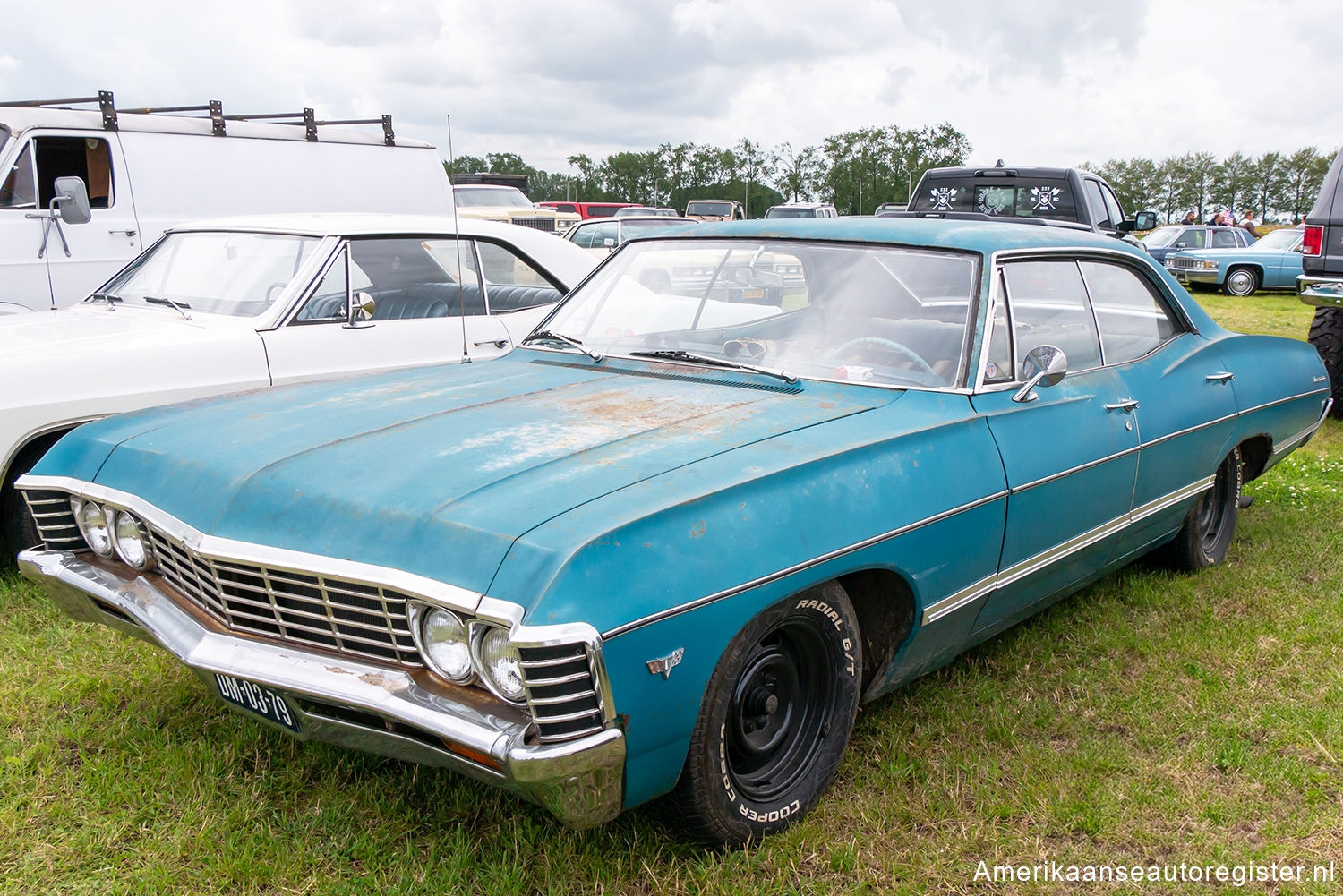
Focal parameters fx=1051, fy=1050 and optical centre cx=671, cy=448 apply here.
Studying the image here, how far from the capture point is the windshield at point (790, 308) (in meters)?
3.18

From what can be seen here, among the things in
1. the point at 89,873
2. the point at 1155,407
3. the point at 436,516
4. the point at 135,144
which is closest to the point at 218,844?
the point at 89,873

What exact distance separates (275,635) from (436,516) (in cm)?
52

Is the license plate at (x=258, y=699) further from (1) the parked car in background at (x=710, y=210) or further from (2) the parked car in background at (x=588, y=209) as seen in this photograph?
(2) the parked car in background at (x=588, y=209)

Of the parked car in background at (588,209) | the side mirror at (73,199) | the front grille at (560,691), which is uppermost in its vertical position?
the side mirror at (73,199)

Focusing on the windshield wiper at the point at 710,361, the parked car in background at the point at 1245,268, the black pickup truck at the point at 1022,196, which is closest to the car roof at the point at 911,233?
the windshield wiper at the point at 710,361

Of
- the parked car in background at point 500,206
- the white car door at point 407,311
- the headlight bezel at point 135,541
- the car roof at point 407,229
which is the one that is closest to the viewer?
the headlight bezel at point 135,541

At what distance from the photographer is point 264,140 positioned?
8.37m

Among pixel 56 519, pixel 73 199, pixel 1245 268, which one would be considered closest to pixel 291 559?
pixel 56 519

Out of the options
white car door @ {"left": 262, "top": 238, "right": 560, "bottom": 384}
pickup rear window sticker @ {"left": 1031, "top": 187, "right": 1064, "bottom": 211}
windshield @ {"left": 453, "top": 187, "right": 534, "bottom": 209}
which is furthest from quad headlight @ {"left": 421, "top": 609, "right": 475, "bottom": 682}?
windshield @ {"left": 453, "top": 187, "right": 534, "bottom": 209}

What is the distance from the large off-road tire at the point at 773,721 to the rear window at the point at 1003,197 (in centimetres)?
814

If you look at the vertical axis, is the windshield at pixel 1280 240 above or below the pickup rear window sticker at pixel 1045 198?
below

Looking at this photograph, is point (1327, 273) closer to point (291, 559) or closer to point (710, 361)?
point (710, 361)

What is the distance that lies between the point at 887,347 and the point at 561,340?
1194mm

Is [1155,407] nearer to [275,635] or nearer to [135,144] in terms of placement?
[275,635]
